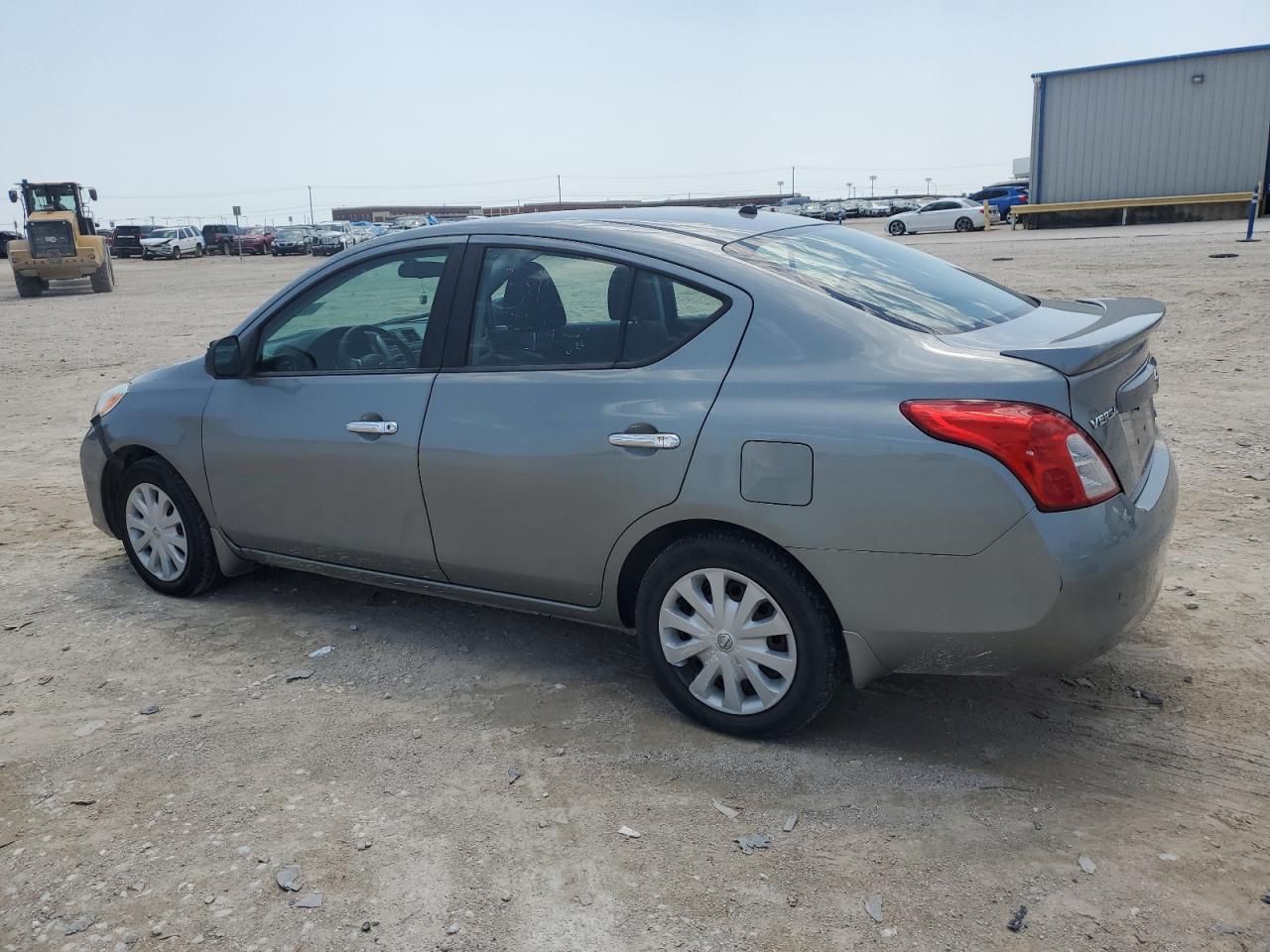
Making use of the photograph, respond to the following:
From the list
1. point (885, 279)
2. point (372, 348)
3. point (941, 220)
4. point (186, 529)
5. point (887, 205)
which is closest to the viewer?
point (885, 279)

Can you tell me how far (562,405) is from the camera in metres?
3.76

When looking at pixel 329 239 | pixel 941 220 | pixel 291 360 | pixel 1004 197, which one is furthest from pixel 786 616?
pixel 329 239

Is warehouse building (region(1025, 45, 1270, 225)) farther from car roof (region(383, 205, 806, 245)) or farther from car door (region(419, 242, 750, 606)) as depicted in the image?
car door (region(419, 242, 750, 606))

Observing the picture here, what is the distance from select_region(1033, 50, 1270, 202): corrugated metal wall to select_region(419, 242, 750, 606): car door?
36828 millimetres

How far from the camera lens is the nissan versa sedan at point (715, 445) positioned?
10.1ft

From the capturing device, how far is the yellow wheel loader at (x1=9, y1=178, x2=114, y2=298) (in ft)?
92.3

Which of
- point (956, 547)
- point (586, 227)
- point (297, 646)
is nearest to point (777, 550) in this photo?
point (956, 547)

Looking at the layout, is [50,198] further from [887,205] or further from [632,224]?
[887,205]

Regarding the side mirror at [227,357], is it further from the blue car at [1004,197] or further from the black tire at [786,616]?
the blue car at [1004,197]

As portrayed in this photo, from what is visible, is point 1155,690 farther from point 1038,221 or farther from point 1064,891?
Answer: point 1038,221

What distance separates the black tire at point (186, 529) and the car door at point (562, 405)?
1.48 meters

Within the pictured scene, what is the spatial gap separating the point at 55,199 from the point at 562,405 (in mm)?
31334

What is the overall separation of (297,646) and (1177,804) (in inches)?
131

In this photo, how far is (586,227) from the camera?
4004mm
